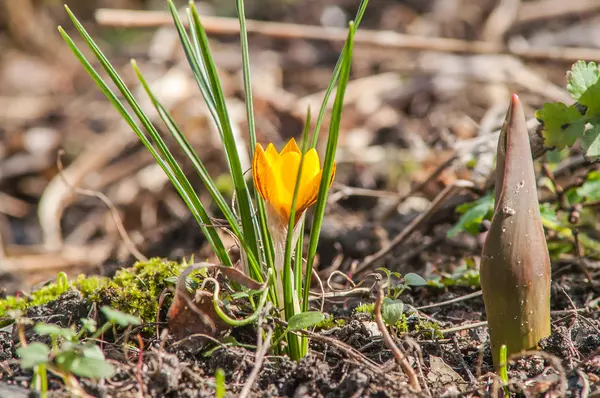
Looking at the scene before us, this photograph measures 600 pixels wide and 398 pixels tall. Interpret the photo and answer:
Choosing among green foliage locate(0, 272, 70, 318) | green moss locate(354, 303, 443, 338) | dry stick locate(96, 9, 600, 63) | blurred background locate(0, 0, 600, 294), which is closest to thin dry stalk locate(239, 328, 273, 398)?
green moss locate(354, 303, 443, 338)

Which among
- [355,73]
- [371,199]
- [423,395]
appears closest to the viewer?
[423,395]

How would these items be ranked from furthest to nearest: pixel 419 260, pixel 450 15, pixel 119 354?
pixel 450 15, pixel 419 260, pixel 119 354

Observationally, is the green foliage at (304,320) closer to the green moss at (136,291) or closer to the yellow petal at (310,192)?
the yellow petal at (310,192)

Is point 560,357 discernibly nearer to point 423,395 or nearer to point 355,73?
point 423,395

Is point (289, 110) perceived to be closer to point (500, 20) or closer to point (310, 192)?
point (500, 20)

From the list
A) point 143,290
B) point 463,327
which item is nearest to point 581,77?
point 463,327

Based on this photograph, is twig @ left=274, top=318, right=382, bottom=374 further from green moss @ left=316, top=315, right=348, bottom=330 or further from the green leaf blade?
the green leaf blade

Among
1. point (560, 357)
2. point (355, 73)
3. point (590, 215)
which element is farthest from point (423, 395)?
point (355, 73)
